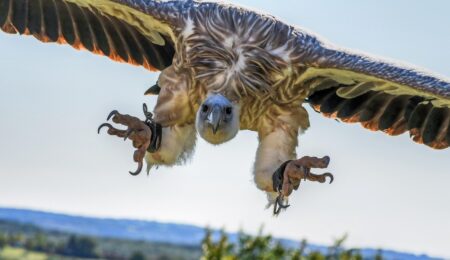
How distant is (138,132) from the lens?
1021cm

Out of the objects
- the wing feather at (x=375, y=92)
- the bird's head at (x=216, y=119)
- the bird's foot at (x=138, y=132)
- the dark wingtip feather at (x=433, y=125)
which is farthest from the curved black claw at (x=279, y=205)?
the dark wingtip feather at (x=433, y=125)

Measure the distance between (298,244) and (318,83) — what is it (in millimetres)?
4968

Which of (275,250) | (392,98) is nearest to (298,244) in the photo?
(275,250)

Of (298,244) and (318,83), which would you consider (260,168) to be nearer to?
(318,83)

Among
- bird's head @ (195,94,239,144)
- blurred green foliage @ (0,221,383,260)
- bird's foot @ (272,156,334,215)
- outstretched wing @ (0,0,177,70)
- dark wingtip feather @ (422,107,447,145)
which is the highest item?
outstretched wing @ (0,0,177,70)

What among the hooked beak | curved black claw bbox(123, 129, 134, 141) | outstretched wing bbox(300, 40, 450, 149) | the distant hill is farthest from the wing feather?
the distant hill

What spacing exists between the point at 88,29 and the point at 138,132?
5.17 feet

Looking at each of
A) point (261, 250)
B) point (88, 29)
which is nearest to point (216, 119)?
point (88, 29)

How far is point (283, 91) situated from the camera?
10695mm

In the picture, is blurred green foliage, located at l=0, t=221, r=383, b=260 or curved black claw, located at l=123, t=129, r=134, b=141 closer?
curved black claw, located at l=123, t=129, r=134, b=141

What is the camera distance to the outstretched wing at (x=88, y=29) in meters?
11.4

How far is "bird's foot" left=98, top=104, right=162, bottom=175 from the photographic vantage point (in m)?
10.1

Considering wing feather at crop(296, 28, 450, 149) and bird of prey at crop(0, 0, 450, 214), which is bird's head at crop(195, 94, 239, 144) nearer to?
bird of prey at crop(0, 0, 450, 214)

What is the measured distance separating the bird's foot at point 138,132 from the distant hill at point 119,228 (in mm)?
4670
